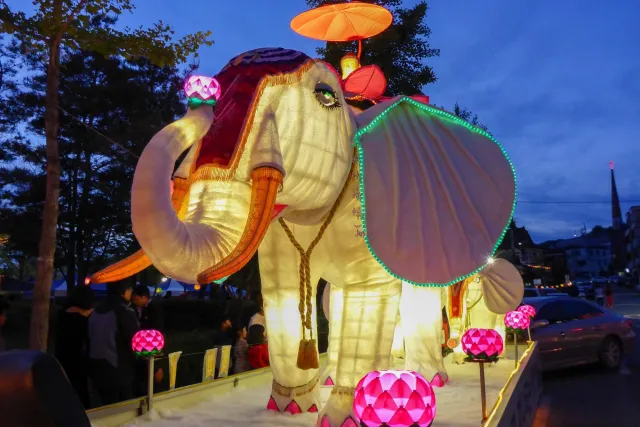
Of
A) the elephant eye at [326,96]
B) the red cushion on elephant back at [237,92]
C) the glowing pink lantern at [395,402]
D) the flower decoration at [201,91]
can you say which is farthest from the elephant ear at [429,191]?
the glowing pink lantern at [395,402]

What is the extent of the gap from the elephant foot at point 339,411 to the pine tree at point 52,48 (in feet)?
11.0

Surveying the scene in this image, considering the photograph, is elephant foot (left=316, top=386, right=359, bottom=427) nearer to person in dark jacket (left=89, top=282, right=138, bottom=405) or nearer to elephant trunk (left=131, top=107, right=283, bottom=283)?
elephant trunk (left=131, top=107, right=283, bottom=283)

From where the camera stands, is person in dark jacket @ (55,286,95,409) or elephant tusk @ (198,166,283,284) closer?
elephant tusk @ (198,166,283,284)

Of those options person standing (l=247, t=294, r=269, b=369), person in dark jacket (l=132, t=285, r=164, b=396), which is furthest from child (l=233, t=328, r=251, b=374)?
person in dark jacket (l=132, t=285, r=164, b=396)

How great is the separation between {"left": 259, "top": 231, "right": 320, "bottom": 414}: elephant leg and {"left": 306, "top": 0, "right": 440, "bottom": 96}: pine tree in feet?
35.5

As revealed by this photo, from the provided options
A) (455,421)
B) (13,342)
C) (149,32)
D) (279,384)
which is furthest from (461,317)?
(13,342)

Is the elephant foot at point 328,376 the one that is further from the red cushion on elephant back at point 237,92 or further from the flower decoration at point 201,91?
the flower decoration at point 201,91

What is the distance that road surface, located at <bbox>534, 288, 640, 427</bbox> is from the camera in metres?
6.45

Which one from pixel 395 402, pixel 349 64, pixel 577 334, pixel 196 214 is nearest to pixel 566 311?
pixel 577 334

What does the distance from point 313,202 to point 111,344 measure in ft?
7.43

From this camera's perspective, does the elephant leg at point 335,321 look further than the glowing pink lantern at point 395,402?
Yes

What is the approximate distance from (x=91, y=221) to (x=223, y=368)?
1020cm

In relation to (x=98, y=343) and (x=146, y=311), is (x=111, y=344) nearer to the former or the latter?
(x=98, y=343)

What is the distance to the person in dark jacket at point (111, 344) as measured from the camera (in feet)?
17.0
